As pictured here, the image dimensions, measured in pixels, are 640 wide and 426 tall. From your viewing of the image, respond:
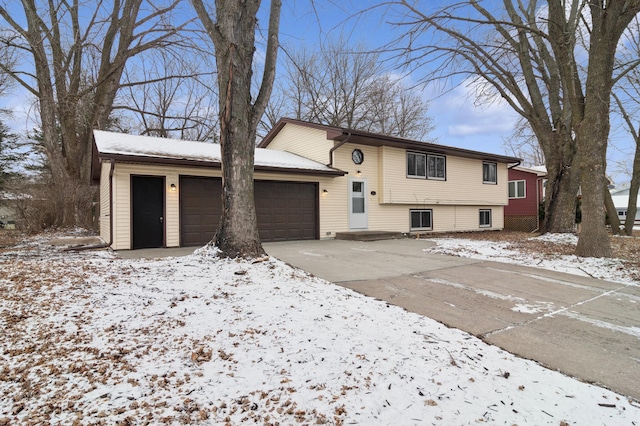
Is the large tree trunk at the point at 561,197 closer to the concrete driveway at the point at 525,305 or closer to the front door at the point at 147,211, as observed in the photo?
the concrete driveway at the point at 525,305

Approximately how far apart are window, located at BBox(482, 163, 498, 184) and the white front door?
23.8 ft

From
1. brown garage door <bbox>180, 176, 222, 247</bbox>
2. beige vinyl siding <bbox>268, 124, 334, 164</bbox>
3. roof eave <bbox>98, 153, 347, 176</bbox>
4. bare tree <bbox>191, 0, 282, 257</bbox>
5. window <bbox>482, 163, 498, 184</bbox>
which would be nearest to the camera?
bare tree <bbox>191, 0, 282, 257</bbox>

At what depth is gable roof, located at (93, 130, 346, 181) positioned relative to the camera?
8.33 metres

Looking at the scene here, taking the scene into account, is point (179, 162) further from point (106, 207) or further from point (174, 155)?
point (106, 207)

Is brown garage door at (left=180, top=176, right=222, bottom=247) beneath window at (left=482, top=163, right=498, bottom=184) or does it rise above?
beneath

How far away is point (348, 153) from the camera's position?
488 inches

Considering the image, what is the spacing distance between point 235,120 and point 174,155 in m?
4.45

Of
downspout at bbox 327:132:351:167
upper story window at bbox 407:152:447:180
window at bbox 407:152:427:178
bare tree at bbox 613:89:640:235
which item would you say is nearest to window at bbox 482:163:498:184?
upper story window at bbox 407:152:447:180

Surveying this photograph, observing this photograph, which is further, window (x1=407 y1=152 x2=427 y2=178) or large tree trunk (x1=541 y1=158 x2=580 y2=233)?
window (x1=407 y1=152 x2=427 y2=178)

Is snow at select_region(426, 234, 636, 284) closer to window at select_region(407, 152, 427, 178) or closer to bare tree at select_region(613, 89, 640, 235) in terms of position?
window at select_region(407, 152, 427, 178)

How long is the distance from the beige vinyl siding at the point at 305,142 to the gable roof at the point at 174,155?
52 cm

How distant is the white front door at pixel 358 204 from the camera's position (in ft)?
41.1

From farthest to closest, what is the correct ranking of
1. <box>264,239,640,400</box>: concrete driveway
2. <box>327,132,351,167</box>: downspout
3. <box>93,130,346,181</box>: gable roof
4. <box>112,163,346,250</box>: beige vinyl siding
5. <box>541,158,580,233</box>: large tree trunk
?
<box>541,158,580,233</box>: large tree trunk < <box>327,132,351,167</box>: downspout < <box>112,163,346,250</box>: beige vinyl siding < <box>93,130,346,181</box>: gable roof < <box>264,239,640,400</box>: concrete driveway

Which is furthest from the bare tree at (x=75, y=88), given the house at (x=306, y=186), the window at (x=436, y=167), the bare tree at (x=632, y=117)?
the bare tree at (x=632, y=117)
